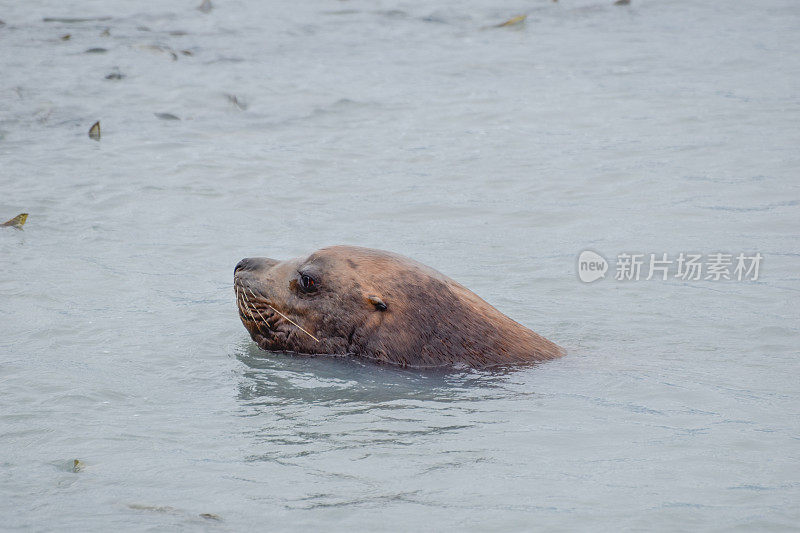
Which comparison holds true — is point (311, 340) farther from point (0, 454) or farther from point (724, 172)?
point (724, 172)

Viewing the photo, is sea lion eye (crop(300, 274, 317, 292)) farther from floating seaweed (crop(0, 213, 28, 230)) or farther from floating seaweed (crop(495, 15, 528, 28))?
floating seaweed (crop(495, 15, 528, 28))

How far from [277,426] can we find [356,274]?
145 cm

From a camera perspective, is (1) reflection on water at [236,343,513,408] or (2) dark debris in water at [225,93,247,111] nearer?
(1) reflection on water at [236,343,513,408]

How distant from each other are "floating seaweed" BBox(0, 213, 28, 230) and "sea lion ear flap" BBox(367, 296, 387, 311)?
14.0ft

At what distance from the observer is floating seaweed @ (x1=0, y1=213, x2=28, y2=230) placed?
31.9 ft

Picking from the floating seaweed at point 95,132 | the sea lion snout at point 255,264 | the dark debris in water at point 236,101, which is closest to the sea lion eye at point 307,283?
the sea lion snout at point 255,264

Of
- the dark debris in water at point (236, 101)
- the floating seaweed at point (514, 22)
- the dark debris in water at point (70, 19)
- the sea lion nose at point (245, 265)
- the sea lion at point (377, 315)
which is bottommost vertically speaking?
the sea lion at point (377, 315)

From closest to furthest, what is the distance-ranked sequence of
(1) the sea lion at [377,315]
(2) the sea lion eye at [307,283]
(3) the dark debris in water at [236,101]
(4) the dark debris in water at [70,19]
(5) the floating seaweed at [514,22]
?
(1) the sea lion at [377,315] → (2) the sea lion eye at [307,283] → (3) the dark debris in water at [236,101] → (5) the floating seaweed at [514,22] → (4) the dark debris in water at [70,19]

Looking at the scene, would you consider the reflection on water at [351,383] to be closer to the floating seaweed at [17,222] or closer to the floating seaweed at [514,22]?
the floating seaweed at [17,222]

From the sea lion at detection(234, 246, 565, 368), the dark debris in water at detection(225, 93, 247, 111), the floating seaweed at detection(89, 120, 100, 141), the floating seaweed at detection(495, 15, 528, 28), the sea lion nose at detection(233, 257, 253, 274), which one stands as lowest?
the sea lion at detection(234, 246, 565, 368)

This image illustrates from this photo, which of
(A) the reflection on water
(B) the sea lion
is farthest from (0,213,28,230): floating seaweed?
(A) the reflection on water

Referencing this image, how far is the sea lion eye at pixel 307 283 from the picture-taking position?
278 inches

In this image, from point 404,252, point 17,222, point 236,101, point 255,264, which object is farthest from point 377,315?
point 236,101

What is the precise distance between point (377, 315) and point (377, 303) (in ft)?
0.29
